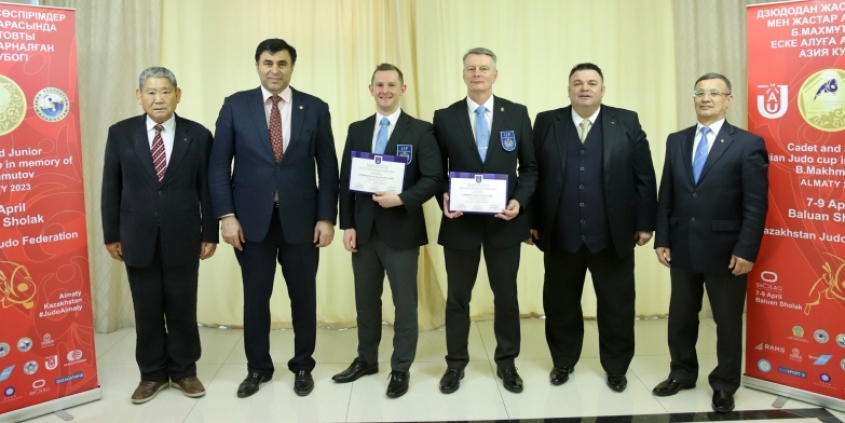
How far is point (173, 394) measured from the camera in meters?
3.32

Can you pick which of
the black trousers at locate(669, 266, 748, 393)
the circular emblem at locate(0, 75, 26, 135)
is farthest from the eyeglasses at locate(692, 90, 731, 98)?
the circular emblem at locate(0, 75, 26, 135)

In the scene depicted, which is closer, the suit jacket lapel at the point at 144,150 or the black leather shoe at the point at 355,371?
the suit jacket lapel at the point at 144,150

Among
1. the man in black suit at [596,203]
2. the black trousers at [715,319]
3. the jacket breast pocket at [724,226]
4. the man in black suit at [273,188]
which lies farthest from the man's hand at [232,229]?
the jacket breast pocket at [724,226]

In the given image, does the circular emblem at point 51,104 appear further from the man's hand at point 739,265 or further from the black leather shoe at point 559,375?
the man's hand at point 739,265

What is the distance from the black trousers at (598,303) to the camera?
3246 millimetres

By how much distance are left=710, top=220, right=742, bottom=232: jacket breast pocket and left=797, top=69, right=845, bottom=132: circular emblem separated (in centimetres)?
61

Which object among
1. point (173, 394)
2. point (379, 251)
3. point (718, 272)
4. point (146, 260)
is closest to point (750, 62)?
point (718, 272)

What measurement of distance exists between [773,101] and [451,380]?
2.07m

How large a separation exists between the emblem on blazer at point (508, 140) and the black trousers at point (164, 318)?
62.4 inches

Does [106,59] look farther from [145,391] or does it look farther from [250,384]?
[250,384]

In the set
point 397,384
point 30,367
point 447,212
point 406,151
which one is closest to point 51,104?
point 30,367

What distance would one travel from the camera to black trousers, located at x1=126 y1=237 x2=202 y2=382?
125 inches

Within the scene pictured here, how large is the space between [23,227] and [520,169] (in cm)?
236

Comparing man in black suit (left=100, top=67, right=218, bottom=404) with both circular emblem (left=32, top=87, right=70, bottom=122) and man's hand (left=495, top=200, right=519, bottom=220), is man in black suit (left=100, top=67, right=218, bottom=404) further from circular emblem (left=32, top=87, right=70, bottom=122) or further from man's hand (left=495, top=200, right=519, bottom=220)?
man's hand (left=495, top=200, right=519, bottom=220)
